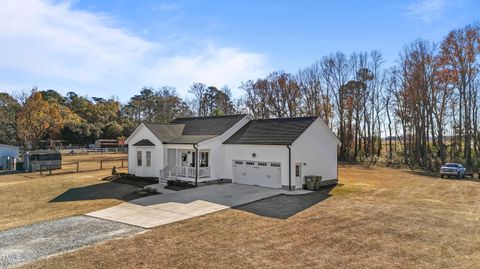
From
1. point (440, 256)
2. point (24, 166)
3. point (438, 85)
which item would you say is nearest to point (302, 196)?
point (440, 256)

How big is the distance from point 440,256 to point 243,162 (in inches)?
575

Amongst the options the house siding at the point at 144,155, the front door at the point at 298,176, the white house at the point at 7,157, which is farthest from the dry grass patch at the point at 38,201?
the front door at the point at 298,176

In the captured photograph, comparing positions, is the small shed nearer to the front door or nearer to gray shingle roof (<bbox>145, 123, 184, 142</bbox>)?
gray shingle roof (<bbox>145, 123, 184, 142</bbox>)

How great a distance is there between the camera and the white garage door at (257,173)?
2094cm

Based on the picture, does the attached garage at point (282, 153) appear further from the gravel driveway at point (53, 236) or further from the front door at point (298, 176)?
the gravel driveway at point (53, 236)

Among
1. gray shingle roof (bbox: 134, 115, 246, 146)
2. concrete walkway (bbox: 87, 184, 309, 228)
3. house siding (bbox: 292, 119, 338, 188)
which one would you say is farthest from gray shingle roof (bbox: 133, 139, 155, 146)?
house siding (bbox: 292, 119, 338, 188)

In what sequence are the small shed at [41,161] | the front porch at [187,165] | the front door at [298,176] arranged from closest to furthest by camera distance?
1. the front door at [298,176]
2. the front porch at [187,165]
3. the small shed at [41,161]

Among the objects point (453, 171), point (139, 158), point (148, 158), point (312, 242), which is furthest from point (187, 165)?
point (453, 171)

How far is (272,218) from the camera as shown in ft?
44.7

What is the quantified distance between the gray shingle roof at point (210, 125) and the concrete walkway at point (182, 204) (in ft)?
16.5

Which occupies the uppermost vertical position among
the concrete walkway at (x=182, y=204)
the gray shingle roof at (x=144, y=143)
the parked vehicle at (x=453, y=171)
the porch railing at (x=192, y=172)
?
the gray shingle roof at (x=144, y=143)

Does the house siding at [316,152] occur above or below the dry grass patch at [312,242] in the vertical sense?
above

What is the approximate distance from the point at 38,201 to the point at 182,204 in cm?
781

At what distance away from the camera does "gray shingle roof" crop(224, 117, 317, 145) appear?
69.4ft
